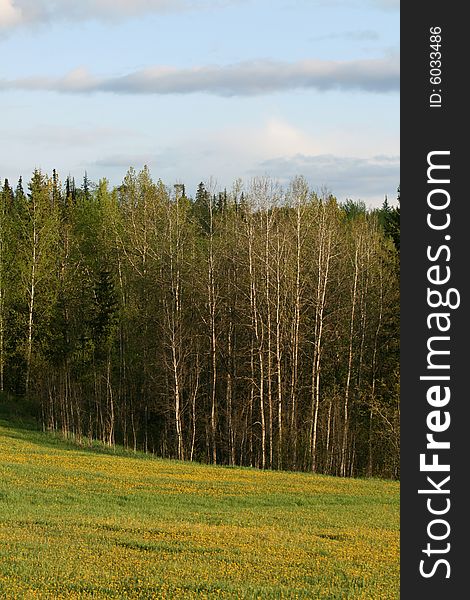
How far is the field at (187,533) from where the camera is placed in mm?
13406

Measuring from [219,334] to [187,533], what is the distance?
3399 centimetres

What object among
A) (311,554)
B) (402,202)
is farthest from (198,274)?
(402,202)

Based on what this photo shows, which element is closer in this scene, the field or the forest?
the field

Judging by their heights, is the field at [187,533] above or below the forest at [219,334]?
below

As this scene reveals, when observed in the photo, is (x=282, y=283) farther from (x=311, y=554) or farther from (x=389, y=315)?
(x=311, y=554)

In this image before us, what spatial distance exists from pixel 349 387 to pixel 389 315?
496 cm

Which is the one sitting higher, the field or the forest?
the forest

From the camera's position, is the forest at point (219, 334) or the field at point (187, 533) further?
the forest at point (219, 334)

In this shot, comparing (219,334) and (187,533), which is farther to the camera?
(219,334)

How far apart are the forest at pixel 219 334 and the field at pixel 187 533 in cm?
1188

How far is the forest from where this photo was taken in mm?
47781

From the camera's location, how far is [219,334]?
5316 cm

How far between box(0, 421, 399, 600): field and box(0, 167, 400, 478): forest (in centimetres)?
1188

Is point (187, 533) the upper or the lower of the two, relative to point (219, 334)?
lower
